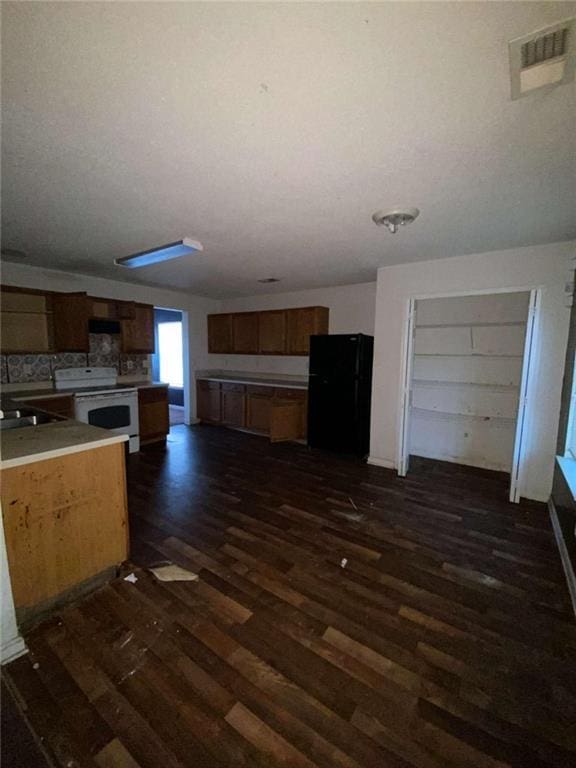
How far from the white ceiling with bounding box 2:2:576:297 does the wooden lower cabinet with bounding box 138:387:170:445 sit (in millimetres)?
2504

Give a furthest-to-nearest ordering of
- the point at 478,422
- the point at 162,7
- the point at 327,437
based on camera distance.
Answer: the point at 327,437
the point at 478,422
the point at 162,7

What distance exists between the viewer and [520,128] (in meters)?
1.32

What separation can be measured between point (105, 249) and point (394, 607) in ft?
12.8

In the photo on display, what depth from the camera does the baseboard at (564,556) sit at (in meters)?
1.85

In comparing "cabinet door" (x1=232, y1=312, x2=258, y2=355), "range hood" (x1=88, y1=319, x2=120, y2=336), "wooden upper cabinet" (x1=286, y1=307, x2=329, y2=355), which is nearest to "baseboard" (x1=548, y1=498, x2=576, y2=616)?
"wooden upper cabinet" (x1=286, y1=307, x2=329, y2=355)

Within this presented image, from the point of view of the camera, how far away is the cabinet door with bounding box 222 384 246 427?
5.37 metres

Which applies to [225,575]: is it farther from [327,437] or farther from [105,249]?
[105,249]

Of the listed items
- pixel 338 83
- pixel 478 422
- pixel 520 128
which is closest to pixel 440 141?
pixel 520 128

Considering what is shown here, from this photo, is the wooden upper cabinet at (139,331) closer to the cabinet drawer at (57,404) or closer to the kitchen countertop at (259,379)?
the cabinet drawer at (57,404)

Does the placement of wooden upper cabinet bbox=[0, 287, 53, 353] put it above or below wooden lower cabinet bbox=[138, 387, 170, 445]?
above

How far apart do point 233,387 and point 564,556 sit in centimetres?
460

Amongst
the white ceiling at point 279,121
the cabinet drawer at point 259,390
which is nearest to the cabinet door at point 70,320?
the white ceiling at point 279,121

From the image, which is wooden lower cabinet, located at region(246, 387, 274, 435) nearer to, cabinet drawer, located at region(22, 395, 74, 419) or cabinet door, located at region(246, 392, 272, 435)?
cabinet door, located at region(246, 392, 272, 435)

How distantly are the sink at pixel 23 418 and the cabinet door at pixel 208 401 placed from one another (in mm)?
3258
